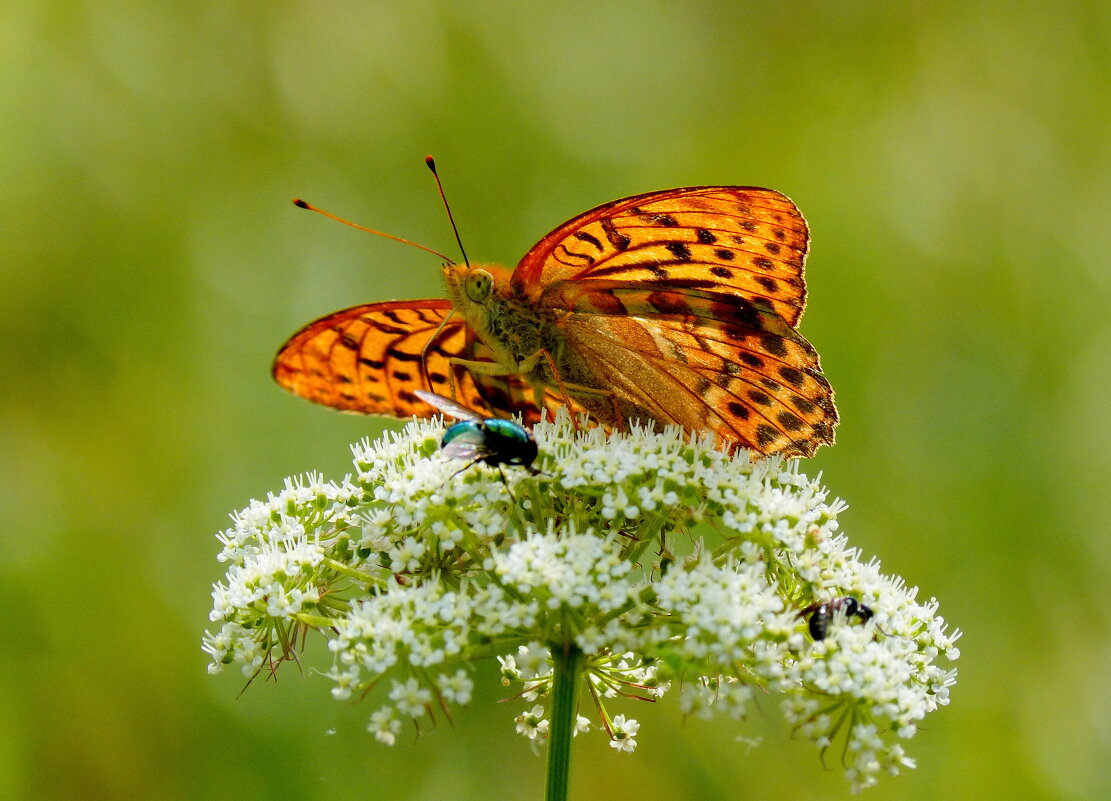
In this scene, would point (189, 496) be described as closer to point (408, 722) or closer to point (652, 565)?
point (408, 722)

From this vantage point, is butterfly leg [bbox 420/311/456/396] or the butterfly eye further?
butterfly leg [bbox 420/311/456/396]

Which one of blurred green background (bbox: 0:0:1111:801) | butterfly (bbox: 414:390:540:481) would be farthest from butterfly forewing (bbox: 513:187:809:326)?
blurred green background (bbox: 0:0:1111:801)

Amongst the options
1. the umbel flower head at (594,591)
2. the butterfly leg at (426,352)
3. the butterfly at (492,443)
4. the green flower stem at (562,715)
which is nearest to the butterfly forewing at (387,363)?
the butterfly leg at (426,352)

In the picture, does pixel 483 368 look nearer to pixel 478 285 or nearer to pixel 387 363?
pixel 478 285

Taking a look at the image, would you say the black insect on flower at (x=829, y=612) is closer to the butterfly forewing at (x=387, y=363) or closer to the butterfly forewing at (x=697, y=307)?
the butterfly forewing at (x=697, y=307)

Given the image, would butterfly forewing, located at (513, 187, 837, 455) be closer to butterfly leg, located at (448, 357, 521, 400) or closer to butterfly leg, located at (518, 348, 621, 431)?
butterfly leg, located at (518, 348, 621, 431)
